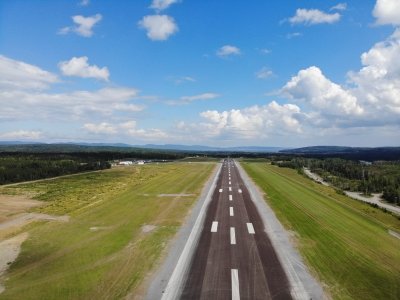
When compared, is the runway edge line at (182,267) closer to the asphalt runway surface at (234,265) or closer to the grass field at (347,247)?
the asphalt runway surface at (234,265)

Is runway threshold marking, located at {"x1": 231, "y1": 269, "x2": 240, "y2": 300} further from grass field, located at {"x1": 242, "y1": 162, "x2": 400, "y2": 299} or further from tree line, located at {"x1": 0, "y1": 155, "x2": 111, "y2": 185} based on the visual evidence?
tree line, located at {"x1": 0, "y1": 155, "x2": 111, "y2": 185}

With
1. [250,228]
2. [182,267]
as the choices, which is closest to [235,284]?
[182,267]

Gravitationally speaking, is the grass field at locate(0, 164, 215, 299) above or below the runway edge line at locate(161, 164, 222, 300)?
below

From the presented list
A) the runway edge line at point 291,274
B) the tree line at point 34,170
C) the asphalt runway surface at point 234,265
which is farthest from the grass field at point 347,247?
the tree line at point 34,170

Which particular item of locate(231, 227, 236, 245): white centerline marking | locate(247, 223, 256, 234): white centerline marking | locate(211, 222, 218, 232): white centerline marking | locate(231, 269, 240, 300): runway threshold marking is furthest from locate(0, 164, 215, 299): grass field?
locate(247, 223, 256, 234): white centerline marking

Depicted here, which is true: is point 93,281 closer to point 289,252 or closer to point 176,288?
point 176,288

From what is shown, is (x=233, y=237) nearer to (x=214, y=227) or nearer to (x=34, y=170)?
(x=214, y=227)

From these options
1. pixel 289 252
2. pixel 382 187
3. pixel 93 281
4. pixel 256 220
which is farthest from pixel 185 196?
pixel 382 187
